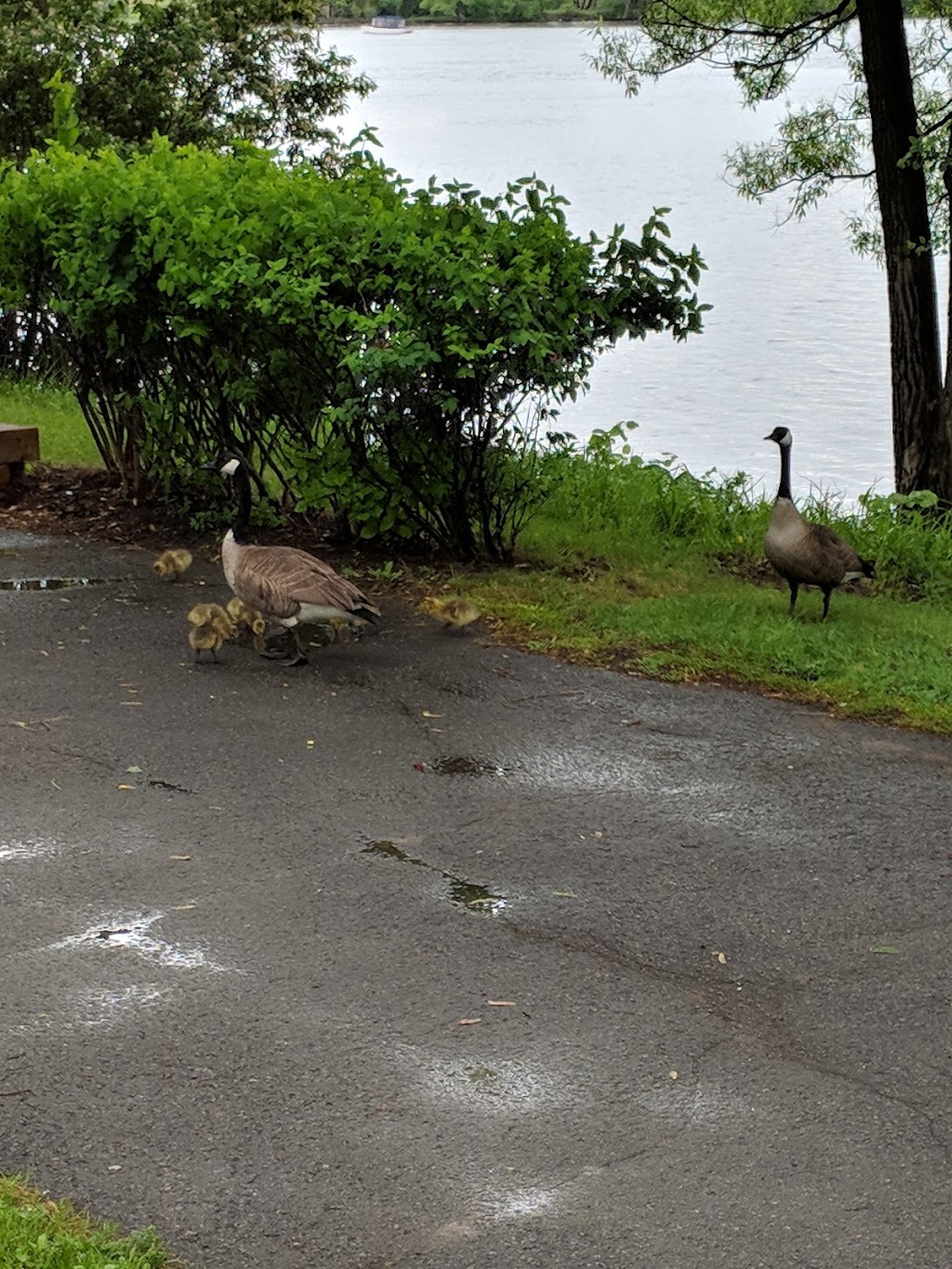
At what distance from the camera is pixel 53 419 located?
1412cm

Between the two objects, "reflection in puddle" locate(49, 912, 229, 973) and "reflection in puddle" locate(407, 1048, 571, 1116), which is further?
"reflection in puddle" locate(49, 912, 229, 973)

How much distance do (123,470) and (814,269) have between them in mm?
29778

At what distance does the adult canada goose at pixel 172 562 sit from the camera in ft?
30.9

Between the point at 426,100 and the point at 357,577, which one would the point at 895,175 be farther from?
the point at 426,100

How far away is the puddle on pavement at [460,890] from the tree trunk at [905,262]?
743cm

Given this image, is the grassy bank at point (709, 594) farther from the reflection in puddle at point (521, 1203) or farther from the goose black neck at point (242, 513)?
the reflection in puddle at point (521, 1203)

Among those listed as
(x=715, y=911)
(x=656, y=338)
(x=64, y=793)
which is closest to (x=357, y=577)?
(x=64, y=793)

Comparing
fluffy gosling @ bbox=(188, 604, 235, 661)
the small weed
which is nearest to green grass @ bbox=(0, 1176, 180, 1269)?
fluffy gosling @ bbox=(188, 604, 235, 661)

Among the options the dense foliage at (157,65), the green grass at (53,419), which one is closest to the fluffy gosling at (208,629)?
the green grass at (53,419)

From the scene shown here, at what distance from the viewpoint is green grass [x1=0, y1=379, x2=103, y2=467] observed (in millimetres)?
12523

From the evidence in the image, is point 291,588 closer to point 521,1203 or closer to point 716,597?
point 716,597

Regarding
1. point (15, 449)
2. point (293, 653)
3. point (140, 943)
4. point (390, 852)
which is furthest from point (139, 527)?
point (140, 943)

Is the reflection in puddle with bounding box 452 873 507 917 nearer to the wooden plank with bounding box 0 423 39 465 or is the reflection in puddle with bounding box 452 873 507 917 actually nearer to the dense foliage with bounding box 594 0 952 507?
the wooden plank with bounding box 0 423 39 465

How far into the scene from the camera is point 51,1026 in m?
4.63
